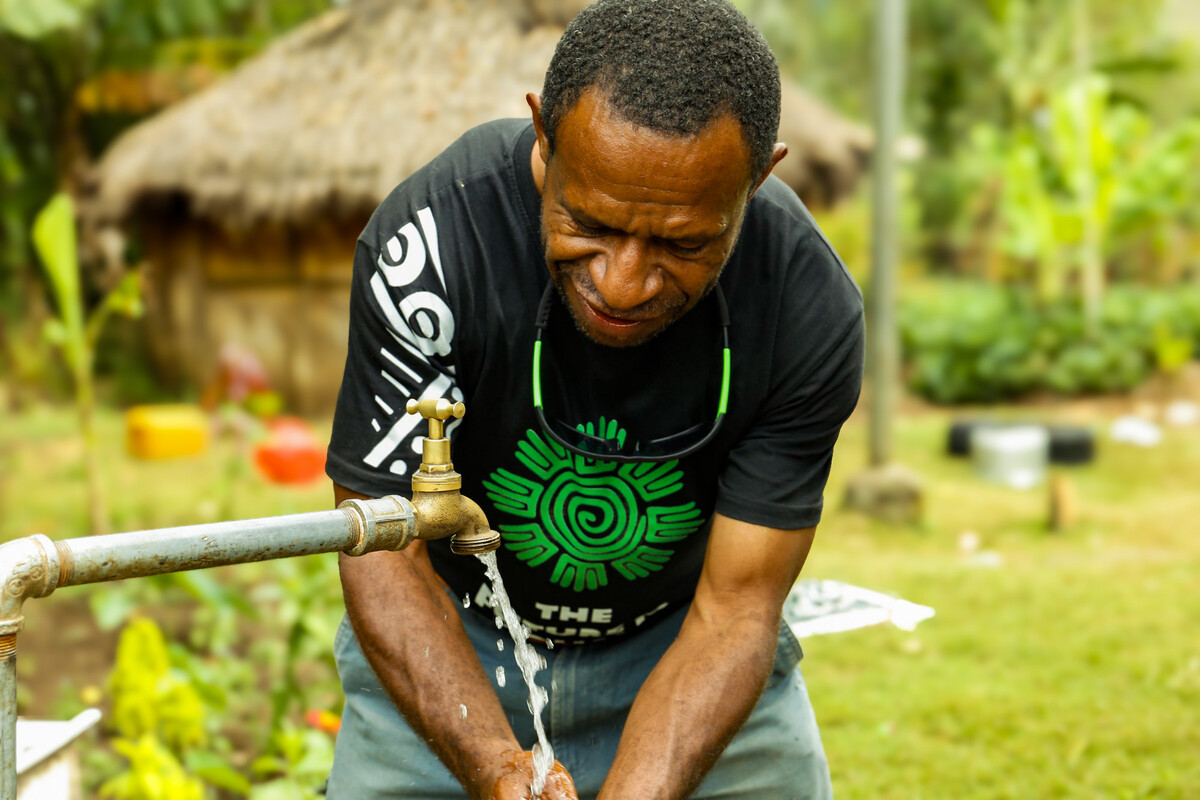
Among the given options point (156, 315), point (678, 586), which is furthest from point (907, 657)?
point (156, 315)

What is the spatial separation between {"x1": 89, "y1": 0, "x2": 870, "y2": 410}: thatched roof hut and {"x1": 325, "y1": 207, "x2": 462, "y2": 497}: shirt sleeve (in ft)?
14.1

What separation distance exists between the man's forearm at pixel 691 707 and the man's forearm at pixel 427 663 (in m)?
0.20

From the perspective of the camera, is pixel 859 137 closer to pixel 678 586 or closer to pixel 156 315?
pixel 156 315

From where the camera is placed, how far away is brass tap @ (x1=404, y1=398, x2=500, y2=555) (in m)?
1.54

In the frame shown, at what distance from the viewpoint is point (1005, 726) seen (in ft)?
11.6

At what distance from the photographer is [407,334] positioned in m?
1.84

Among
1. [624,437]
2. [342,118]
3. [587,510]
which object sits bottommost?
[342,118]

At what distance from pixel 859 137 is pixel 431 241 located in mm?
8611

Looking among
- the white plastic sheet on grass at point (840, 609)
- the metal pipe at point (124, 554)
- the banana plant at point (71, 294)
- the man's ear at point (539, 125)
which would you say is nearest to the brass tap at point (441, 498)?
the metal pipe at point (124, 554)

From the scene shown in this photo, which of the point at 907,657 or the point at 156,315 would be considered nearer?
the point at 907,657

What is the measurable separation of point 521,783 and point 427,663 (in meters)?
0.24

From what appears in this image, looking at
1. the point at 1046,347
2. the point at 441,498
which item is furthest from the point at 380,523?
the point at 1046,347

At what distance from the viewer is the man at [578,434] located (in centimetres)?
179

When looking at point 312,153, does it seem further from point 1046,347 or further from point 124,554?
point 124,554
